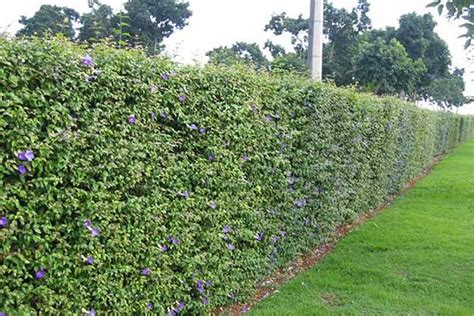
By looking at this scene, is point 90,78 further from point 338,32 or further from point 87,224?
point 338,32

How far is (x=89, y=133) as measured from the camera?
2.67 meters

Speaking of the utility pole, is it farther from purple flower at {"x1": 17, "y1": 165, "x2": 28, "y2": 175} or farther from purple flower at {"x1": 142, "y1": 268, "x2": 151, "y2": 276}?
purple flower at {"x1": 17, "y1": 165, "x2": 28, "y2": 175}

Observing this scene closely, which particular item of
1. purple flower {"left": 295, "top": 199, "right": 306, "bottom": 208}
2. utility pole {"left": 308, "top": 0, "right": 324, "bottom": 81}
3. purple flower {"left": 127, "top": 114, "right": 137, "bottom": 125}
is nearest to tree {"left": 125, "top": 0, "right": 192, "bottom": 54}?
utility pole {"left": 308, "top": 0, "right": 324, "bottom": 81}

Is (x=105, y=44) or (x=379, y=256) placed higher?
(x=105, y=44)

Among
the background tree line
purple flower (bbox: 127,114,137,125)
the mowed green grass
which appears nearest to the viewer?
purple flower (bbox: 127,114,137,125)

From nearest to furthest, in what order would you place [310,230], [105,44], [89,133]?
1. [89,133]
2. [105,44]
3. [310,230]

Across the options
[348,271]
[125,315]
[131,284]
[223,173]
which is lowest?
[348,271]

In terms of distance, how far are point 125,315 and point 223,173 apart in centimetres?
140

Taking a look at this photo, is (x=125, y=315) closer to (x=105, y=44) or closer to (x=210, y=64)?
(x=105, y=44)

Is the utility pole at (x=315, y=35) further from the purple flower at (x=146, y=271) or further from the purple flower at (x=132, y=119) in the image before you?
the purple flower at (x=146, y=271)

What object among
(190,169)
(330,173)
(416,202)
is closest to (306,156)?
(330,173)

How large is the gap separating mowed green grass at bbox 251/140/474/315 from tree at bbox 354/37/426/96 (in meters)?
21.7

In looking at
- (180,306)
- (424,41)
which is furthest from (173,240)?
(424,41)

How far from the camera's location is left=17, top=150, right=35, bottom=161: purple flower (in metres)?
2.28
